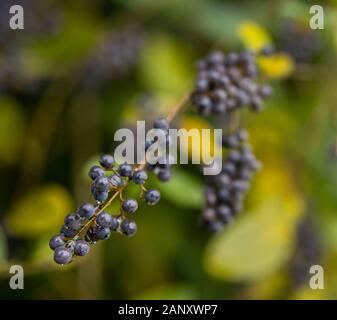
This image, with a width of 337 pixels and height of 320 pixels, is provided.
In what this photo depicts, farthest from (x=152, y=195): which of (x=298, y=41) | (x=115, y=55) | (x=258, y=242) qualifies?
(x=115, y=55)

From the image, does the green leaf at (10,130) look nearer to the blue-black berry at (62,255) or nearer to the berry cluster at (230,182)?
the berry cluster at (230,182)

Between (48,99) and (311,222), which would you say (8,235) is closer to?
(48,99)

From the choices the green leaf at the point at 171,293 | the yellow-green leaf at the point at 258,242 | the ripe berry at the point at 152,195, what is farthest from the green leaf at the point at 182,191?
the ripe berry at the point at 152,195

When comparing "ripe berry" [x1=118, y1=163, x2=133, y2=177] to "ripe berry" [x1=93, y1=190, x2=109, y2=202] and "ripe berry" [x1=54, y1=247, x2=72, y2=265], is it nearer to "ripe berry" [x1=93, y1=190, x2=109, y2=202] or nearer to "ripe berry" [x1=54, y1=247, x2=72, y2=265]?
"ripe berry" [x1=93, y1=190, x2=109, y2=202]

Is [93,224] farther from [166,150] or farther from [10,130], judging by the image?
[10,130]

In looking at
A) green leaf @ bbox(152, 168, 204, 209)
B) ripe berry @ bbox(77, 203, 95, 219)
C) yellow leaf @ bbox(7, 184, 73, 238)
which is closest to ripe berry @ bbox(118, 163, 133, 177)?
ripe berry @ bbox(77, 203, 95, 219)
